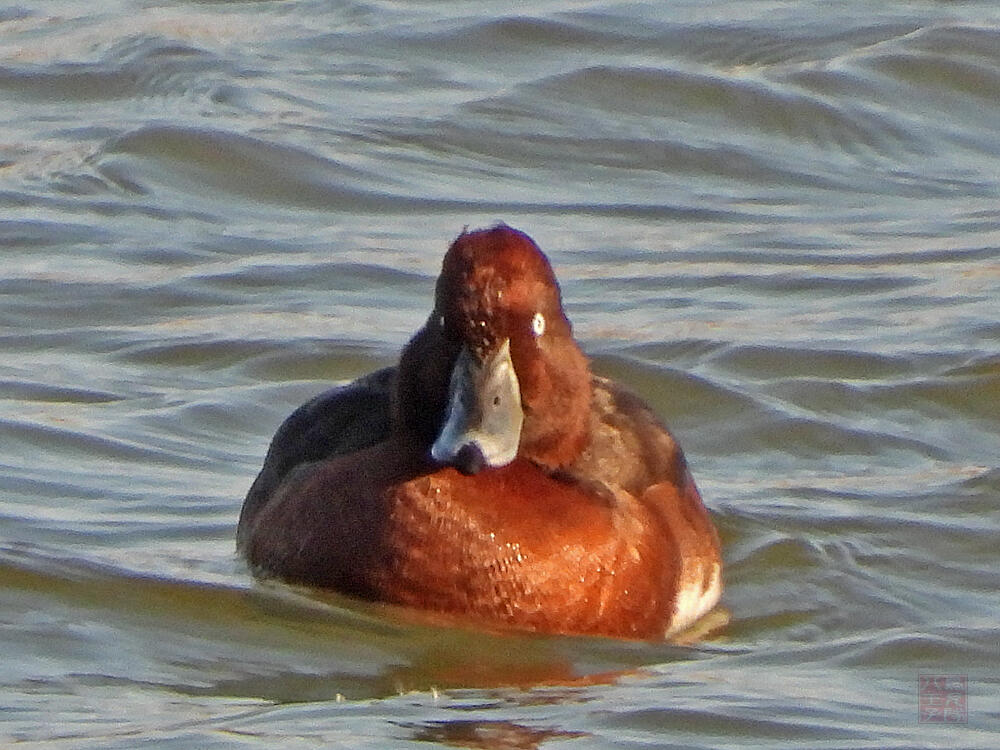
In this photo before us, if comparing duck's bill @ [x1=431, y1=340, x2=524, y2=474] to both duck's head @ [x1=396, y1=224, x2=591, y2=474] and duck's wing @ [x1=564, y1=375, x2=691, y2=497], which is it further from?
duck's wing @ [x1=564, y1=375, x2=691, y2=497]

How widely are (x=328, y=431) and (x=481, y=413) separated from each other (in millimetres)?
990

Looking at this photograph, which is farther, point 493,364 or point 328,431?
point 328,431

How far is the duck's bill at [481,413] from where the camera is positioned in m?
7.18

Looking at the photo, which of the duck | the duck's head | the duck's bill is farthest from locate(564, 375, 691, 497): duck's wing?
the duck's bill

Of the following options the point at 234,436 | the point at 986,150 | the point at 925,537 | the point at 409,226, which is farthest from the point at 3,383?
the point at 986,150

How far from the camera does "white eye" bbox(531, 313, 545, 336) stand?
7309 millimetres

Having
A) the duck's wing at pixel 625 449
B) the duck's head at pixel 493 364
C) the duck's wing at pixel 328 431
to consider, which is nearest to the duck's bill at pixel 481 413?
the duck's head at pixel 493 364

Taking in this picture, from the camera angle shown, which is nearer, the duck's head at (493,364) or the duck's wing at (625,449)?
the duck's head at (493,364)

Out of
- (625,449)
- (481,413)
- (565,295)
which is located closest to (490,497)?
(481,413)

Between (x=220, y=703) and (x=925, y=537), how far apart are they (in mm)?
2880

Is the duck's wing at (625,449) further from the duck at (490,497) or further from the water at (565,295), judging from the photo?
the water at (565,295)

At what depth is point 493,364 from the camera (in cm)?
725

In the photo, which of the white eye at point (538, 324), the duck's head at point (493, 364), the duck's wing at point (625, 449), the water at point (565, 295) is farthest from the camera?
the duck's wing at point (625, 449)

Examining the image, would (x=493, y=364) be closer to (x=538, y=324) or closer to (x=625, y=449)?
(x=538, y=324)
